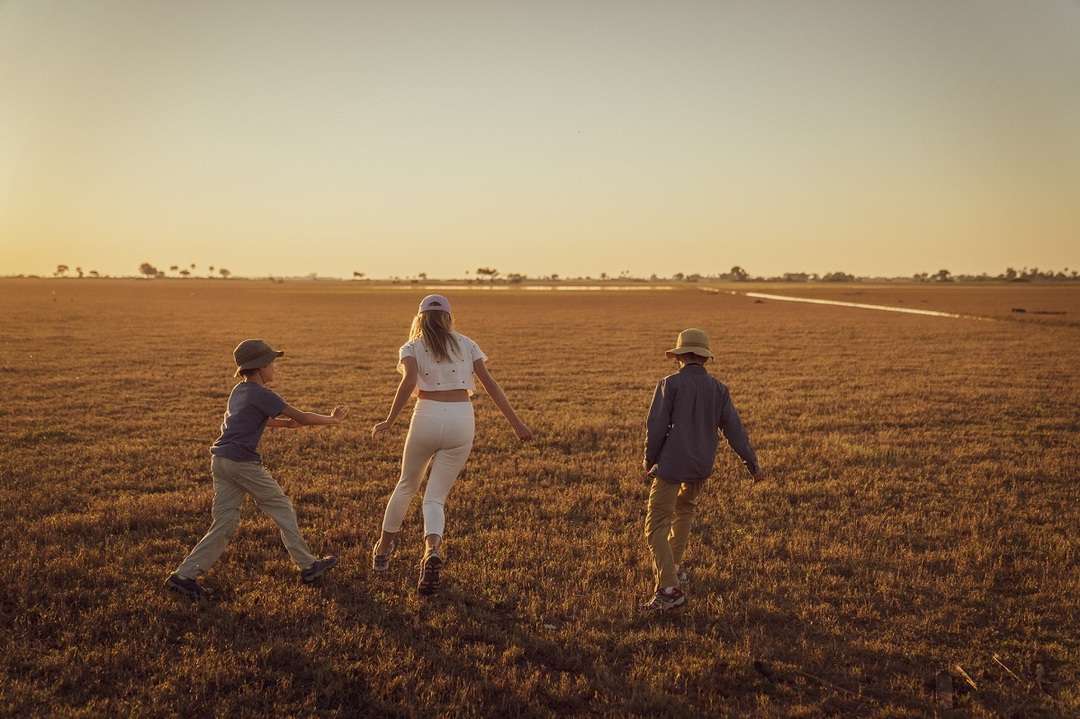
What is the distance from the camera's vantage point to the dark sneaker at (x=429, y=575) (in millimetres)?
5648

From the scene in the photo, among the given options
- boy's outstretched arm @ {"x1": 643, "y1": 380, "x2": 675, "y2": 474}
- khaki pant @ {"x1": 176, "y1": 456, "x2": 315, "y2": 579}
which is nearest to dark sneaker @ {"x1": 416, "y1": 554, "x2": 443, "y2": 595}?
khaki pant @ {"x1": 176, "y1": 456, "x2": 315, "y2": 579}

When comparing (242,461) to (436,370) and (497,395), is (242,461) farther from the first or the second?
(497,395)

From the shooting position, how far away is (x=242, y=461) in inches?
219

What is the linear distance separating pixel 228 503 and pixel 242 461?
0.41 m

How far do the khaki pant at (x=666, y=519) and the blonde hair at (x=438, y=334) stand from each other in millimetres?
2080

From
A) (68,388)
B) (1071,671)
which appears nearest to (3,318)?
(68,388)

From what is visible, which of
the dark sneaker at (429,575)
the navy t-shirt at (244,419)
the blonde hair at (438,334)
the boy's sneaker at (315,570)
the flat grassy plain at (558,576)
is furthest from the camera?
the boy's sneaker at (315,570)

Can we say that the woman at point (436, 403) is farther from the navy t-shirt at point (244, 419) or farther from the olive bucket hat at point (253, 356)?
the olive bucket hat at point (253, 356)

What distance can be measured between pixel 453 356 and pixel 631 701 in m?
2.88

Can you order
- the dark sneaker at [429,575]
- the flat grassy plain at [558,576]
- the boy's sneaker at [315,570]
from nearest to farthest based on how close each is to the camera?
the flat grassy plain at [558,576] < the dark sneaker at [429,575] < the boy's sneaker at [315,570]

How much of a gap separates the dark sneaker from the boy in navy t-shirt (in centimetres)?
128

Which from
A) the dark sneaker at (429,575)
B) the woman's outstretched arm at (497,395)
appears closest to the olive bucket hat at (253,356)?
the woman's outstretched arm at (497,395)

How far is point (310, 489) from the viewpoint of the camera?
28.6 feet

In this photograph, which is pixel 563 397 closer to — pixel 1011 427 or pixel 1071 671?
pixel 1011 427
